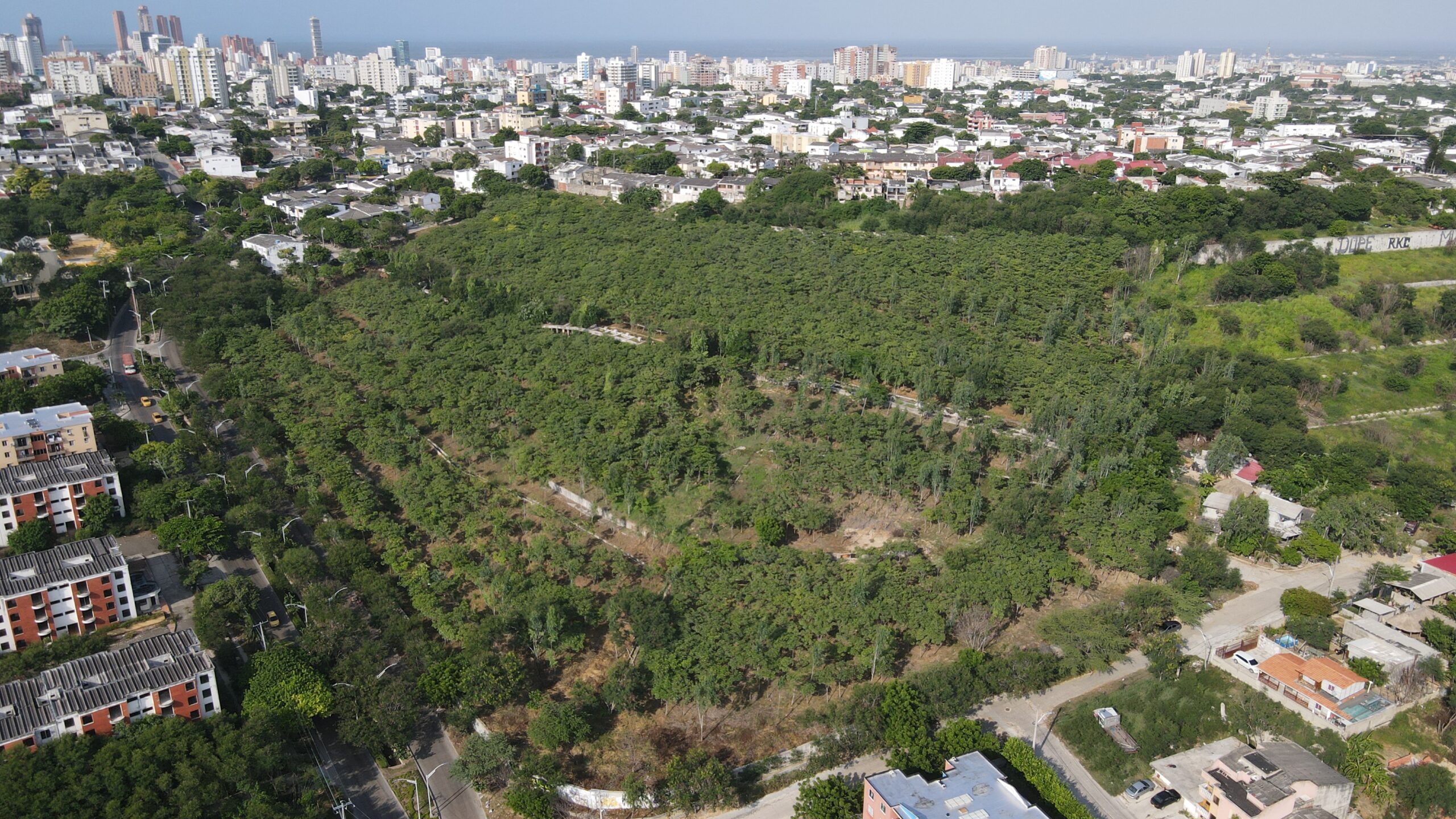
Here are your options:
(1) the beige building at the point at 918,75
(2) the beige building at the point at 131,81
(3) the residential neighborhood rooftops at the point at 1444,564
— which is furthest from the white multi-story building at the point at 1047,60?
(3) the residential neighborhood rooftops at the point at 1444,564

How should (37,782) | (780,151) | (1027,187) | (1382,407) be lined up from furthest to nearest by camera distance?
1. (780,151)
2. (1027,187)
3. (1382,407)
4. (37,782)

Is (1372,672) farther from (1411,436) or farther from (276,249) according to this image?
(276,249)

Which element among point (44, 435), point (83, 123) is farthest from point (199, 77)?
point (44, 435)

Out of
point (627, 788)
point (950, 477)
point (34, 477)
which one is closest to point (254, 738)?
point (627, 788)

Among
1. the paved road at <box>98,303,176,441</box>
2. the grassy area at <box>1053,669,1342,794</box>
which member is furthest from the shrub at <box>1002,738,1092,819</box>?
the paved road at <box>98,303,176,441</box>

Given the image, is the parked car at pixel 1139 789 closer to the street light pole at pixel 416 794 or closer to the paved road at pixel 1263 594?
the paved road at pixel 1263 594

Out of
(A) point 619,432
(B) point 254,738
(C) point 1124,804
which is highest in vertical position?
(A) point 619,432

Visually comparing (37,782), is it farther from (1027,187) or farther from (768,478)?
(1027,187)
